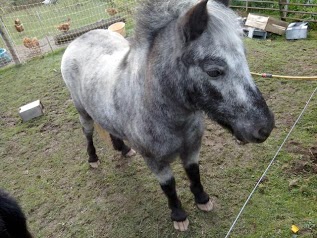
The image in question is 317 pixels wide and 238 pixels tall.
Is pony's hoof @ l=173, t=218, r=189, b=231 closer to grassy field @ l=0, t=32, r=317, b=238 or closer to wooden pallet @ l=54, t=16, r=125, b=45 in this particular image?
grassy field @ l=0, t=32, r=317, b=238

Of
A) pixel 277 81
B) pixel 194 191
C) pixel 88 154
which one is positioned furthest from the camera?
pixel 277 81

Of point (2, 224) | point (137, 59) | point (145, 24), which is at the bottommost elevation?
point (2, 224)

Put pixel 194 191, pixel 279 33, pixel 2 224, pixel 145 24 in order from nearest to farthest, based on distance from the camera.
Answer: pixel 2 224 < pixel 145 24 < pixel 194 191 < pixel 279 33

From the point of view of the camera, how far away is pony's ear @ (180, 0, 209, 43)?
5.30 feet

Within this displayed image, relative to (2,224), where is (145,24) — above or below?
above

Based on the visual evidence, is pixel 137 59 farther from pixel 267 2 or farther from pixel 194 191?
pixel 267 2

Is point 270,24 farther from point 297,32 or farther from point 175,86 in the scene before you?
point 175,86

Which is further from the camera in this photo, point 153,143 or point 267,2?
point 267,2

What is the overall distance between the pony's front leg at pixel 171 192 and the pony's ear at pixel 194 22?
1.39m

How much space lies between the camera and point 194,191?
10.5 feet

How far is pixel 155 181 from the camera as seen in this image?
147 inches

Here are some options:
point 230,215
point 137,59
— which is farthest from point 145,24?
point 230,215

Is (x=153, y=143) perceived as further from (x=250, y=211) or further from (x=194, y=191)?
(x=250, y=211)

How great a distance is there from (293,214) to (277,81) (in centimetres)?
255
